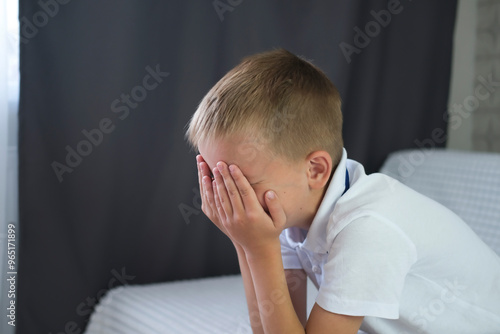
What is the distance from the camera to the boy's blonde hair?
0.80m

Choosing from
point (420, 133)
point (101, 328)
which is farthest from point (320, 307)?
point (420, 133)

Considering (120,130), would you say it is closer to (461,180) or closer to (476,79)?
(461,180)

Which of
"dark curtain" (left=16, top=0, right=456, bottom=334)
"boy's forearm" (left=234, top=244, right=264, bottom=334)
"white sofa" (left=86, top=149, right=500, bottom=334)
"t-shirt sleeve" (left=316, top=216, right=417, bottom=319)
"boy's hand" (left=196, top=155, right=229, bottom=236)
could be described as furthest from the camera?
"dark curtain" (left=16, top=0, right=456, bottom=334)

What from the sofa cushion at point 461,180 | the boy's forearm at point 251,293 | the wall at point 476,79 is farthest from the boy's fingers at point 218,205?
the wall at point 476,79

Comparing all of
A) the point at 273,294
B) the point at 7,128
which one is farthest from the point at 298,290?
the point at 7,128

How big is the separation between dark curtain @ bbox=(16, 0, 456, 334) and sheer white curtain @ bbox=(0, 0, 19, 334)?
35 millimetres

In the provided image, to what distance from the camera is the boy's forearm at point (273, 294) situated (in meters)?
0.82

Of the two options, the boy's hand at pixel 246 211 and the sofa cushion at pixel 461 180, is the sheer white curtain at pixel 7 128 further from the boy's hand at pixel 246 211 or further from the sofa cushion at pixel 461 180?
the sofa cushion at pixel 461 180

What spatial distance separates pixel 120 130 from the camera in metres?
1.51

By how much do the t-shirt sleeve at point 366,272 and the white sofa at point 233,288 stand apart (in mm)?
472

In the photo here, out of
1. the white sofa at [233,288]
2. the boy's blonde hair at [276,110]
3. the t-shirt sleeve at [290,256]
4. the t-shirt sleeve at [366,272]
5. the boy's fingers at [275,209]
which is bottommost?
the white sofa at [233,288]

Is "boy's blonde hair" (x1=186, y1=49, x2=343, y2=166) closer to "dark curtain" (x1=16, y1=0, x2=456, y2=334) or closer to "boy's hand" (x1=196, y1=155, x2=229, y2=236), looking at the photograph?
"boy's hand" (x1=196, y1=155, x2=229, y2=236)

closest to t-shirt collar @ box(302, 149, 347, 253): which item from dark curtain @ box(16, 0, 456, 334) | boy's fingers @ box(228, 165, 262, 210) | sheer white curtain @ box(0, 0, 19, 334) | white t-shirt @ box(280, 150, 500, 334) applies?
→ white t-shirt @ box(280, 150, 500, 334)

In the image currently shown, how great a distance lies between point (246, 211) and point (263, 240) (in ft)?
0.20
